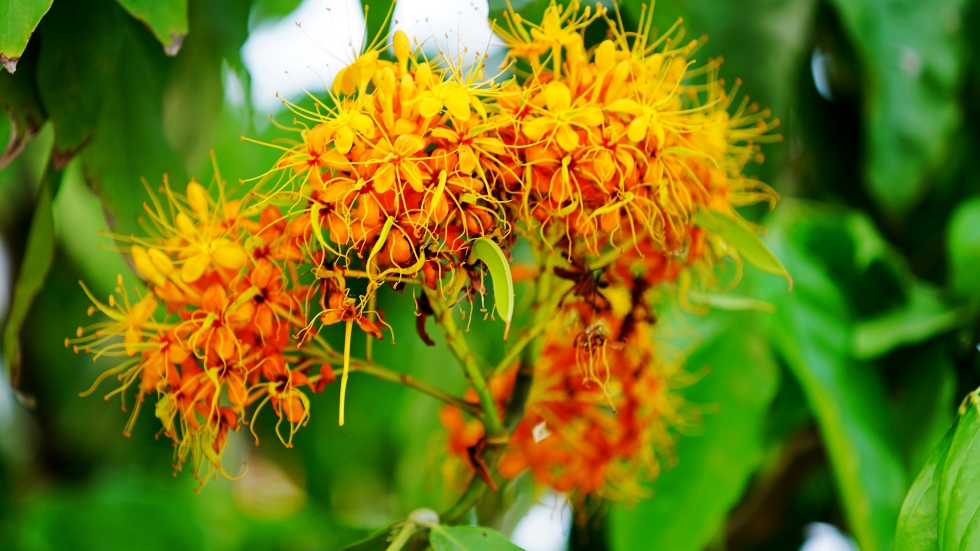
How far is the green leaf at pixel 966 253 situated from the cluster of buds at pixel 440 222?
436 mm

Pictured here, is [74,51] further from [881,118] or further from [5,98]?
[881,118]

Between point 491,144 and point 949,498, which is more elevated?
point 491,144

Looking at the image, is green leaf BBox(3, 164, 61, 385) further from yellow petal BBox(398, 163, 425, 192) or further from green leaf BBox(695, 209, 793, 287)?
green leaf BBox(695, 209, 793, 287)

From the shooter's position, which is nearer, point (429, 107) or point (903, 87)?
point (429, 107)

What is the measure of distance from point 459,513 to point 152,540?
0.88 m

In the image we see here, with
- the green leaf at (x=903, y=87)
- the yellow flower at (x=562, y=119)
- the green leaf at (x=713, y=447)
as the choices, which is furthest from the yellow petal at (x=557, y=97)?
the green leaf at (x=903, y=87)

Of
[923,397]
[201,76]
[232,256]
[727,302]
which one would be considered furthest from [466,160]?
[923,397]

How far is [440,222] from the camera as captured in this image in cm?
33

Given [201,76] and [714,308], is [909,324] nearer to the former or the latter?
[714,308]

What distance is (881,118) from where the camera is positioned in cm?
79

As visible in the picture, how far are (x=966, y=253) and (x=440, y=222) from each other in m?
0.63

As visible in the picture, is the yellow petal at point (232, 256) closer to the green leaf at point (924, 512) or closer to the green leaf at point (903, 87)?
the green leaf at point (924, 512)

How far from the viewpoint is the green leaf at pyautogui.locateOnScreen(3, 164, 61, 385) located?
1.51 feet

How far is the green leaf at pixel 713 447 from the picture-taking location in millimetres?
648
